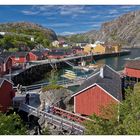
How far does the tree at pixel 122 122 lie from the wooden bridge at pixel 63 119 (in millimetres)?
1684

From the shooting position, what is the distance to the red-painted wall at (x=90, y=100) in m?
8.70

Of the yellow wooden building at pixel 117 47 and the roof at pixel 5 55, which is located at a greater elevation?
the yellow wooden building at pixel 117 47

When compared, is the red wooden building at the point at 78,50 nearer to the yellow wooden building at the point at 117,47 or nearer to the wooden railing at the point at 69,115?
the yellow wooden building at the point at 117,47

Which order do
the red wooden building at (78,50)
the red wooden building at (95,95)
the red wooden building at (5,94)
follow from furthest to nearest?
the red wooden building at (78,50) → the red wooden building at (5,94) → the red wooden building at (95,95)

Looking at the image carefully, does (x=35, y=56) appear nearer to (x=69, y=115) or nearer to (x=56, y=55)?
(x=56, y=55)

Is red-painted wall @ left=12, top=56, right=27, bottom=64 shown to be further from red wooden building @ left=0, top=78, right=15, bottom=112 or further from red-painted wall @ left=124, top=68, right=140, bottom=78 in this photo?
red wooden building @ left=0, top=78, right=15, bottom=112

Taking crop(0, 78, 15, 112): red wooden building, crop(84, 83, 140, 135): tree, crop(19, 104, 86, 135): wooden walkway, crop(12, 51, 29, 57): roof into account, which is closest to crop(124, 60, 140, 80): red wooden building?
crop(0, 78, 15, 112): red wooden building

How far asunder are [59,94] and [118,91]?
1668 millimetres

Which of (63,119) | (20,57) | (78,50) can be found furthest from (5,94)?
(78,50)

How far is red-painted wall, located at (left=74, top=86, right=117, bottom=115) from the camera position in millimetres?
8703

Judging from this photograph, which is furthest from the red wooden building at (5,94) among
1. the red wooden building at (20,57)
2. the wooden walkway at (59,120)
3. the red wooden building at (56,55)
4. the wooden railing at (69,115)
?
the red wooden building at (56,55)

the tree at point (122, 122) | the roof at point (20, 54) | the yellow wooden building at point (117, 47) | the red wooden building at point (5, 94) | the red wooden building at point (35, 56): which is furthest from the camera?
the red wooden building at point (35, 56)

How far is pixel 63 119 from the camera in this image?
28.2 ft

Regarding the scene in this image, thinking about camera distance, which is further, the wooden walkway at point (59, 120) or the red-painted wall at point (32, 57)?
the red-painted wall at point (32, 57)
